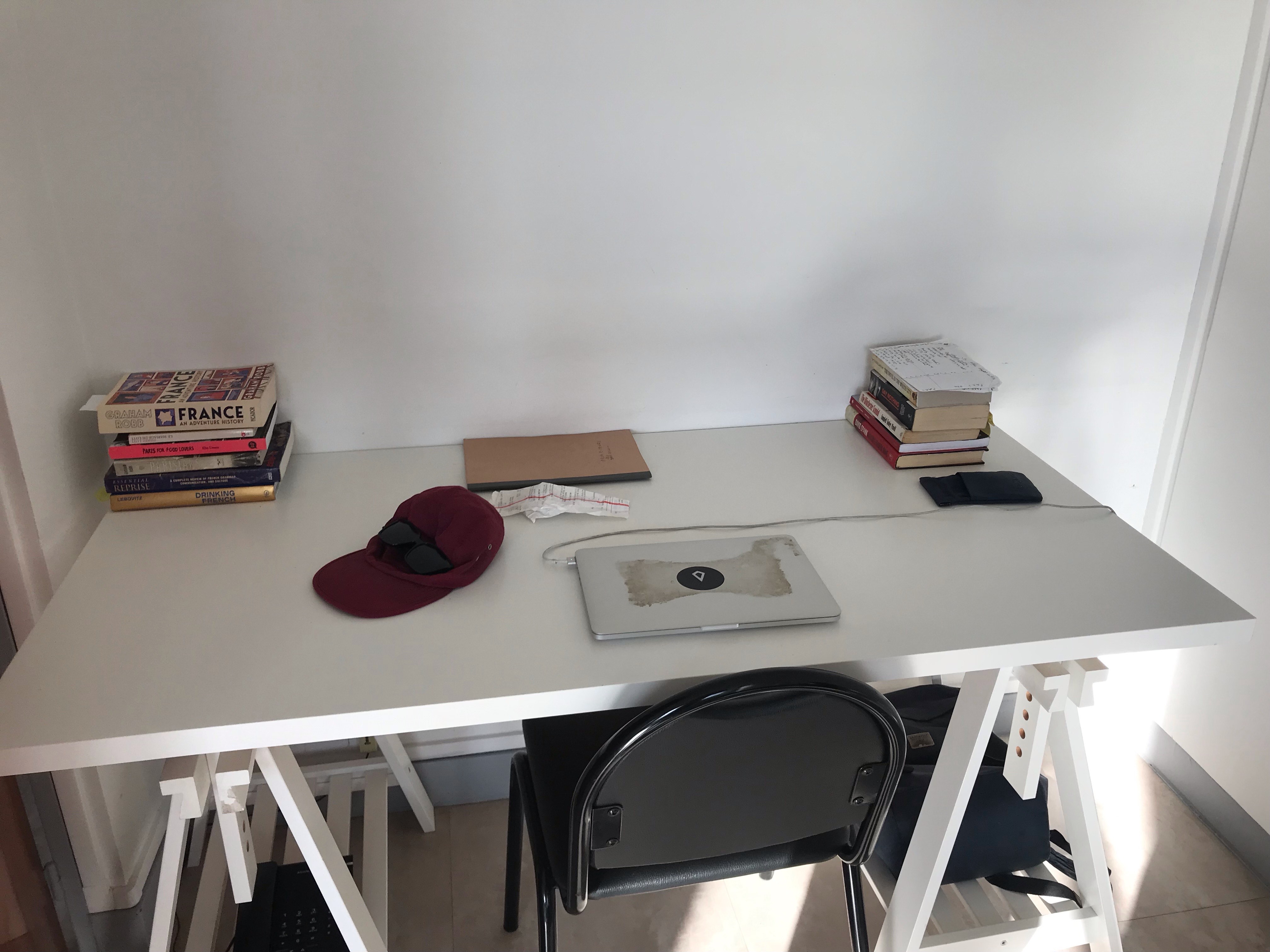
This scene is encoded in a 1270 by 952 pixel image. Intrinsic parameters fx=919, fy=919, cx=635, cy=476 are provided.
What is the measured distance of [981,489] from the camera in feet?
4.91

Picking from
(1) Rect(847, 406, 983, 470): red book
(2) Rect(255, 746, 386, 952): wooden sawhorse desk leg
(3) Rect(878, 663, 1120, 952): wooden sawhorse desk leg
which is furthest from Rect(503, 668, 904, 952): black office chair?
(1) Rect(847, 406, 983, 470): red book

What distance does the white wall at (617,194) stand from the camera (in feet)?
4.68

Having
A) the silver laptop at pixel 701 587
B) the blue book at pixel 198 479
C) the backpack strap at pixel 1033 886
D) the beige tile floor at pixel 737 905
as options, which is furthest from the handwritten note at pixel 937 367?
the blue book at pixel 198 479

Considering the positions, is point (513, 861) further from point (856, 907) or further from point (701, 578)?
point (701, 578)

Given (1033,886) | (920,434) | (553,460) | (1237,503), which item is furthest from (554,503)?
(1237,503)

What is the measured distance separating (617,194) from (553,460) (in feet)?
1.55

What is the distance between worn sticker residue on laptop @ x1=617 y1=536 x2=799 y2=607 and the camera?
1.22m

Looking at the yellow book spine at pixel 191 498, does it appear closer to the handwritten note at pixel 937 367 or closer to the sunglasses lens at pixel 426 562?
the sunglasses lens at pixel 426 562

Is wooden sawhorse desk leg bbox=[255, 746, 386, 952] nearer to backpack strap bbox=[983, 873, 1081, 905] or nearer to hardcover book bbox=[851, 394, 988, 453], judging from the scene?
backpack strap bbox=[983, 873, 1081, 905]

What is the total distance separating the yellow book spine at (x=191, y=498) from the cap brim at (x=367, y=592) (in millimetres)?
267

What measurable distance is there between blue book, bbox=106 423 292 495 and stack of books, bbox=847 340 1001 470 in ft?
3.45

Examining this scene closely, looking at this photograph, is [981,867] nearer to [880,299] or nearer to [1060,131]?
[880,299]

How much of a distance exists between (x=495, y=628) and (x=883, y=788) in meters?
0.53

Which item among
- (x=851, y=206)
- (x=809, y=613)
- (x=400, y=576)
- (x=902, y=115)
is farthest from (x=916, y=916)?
(x=902, y=115)
